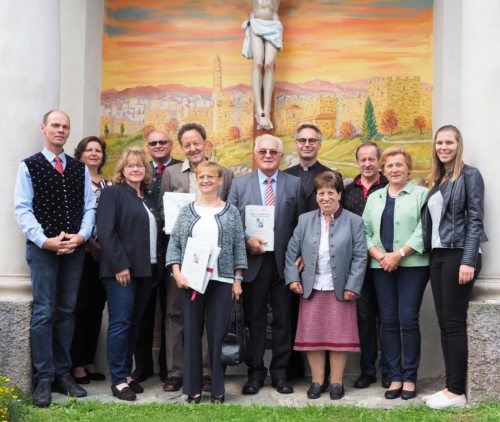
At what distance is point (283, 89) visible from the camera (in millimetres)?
8484

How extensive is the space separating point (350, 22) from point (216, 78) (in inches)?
64.2

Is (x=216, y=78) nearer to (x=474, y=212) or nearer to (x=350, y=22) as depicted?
(x=350, y=22)

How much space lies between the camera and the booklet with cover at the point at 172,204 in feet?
19.9

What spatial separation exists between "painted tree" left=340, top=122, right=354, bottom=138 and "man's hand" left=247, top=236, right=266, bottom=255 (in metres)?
2.72

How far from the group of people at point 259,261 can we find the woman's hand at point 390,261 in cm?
2

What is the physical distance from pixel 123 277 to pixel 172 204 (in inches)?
27.8

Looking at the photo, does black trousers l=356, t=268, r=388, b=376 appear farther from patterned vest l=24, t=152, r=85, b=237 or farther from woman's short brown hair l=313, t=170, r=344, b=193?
patterned vest l=24, t=152, r=85, b=237

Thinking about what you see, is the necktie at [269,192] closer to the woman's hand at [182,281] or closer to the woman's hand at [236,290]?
the woman's hand at [236,290]

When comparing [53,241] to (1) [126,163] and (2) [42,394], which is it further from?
(2) [42,394]

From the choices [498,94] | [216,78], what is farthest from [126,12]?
[498,94]

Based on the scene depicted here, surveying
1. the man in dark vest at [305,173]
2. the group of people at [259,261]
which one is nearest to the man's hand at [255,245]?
the group of people at [259,261]

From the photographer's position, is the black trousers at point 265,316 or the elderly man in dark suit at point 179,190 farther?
the elderly man in dark suit at point 179,190

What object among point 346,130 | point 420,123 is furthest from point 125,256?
point 420,123

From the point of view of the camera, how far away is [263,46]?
8148 mm
